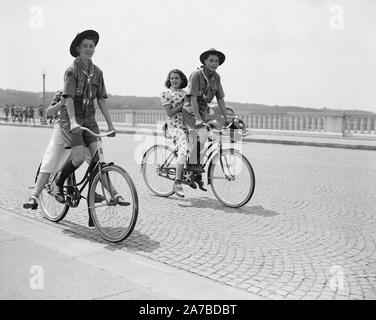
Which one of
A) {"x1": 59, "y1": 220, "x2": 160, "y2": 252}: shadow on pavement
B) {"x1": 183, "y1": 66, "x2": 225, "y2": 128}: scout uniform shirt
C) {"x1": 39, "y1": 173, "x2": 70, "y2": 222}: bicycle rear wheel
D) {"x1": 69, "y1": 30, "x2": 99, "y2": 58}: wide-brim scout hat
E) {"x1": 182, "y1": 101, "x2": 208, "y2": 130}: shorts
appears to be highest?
{"x1": 69, "y1": 30, "x2": 99, "y2": 58}: wide-brim scout hat

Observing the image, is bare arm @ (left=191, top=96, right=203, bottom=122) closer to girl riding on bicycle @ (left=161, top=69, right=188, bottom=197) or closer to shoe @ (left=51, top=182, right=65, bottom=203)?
girl riding on bicycle @ (left=161, top=69, right=188, bottom=197)

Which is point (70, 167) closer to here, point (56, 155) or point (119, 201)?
point (56, 155)

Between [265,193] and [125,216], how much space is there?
3230 millimetres

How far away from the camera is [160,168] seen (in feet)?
23.6

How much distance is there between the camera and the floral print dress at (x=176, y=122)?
672 centimetres

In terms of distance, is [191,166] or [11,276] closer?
[11,276]

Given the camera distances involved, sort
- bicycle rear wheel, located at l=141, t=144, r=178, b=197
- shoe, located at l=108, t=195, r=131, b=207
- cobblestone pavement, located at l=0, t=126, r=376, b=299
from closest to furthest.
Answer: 1. cobblestone pavement, located at l=0, t=126, r=376, b=299
2. shoe, located at l=108, t=195, r=131, b=207
3. bicycle rear wheel, located at l=141, t=144, r=178, b=197

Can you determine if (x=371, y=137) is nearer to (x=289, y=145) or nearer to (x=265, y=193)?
(x=289, y=145)

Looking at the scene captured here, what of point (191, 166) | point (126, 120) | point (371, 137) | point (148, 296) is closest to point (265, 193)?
point (191, 166)

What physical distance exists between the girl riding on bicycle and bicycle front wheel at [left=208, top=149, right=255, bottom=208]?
471 millimetres

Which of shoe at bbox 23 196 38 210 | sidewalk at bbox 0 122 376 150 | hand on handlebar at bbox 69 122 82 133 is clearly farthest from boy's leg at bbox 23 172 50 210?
sidewalk at bbox 0 122 376 150

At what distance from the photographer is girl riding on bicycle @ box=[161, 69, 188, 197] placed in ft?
21.9

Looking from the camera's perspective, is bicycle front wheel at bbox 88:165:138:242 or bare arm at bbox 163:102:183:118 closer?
bicycle front wheel at bbox 88:165:138:242

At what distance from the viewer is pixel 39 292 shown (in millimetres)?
3248
